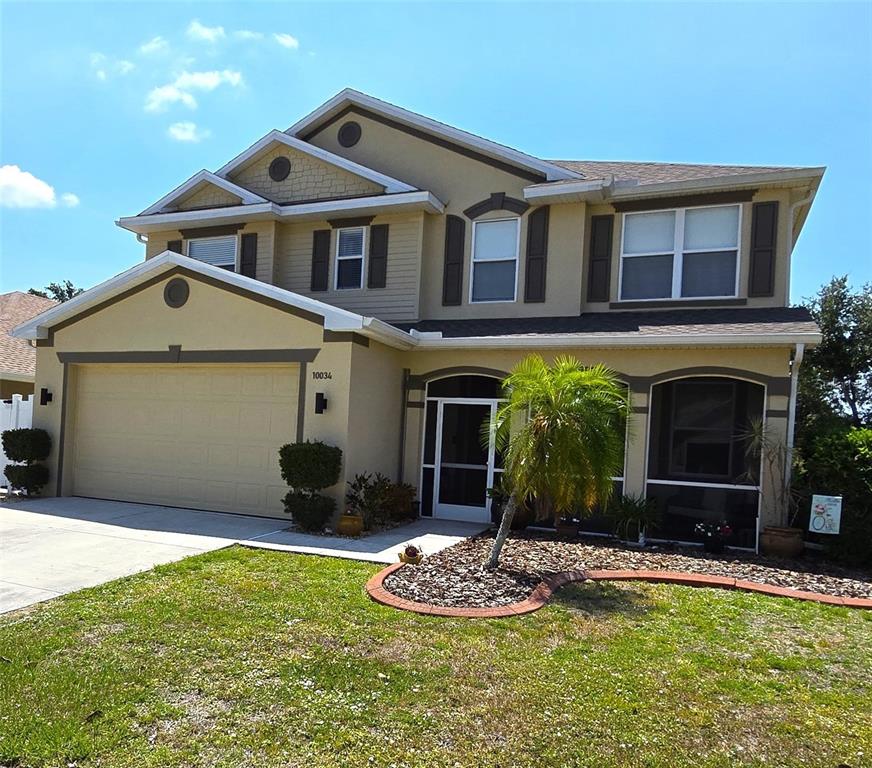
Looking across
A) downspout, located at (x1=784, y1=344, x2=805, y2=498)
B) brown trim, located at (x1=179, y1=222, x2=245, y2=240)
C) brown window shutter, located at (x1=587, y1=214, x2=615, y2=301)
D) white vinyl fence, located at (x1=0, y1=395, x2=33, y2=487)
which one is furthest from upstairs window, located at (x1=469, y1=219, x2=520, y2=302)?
white vinyl fence, located at (x1=0, y1=395, x2=33, y2=487)

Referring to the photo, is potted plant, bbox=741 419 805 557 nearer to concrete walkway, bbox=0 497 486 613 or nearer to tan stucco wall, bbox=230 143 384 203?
concrete walkway, bbox=0 497 486 613

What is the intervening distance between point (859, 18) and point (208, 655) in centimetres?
1108

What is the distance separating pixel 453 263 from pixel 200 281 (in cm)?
468

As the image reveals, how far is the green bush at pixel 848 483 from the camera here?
8.47 m

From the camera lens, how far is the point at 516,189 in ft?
40.1

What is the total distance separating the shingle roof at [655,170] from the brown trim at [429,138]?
1.25m

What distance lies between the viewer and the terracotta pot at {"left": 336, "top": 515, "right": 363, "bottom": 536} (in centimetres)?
941

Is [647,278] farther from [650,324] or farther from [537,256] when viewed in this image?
[537,256]

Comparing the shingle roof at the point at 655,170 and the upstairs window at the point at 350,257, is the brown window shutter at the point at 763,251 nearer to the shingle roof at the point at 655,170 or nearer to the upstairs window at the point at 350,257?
the shingle roof at the point at 655,170

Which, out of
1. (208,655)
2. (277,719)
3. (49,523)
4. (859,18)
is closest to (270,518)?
(49,523)

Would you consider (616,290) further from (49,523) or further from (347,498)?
(49,523)

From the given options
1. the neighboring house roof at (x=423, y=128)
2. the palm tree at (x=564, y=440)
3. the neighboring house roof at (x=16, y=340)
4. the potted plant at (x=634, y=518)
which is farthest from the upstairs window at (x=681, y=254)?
the neighboring house roof at (x=16, y=340)

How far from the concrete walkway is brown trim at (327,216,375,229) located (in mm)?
6126

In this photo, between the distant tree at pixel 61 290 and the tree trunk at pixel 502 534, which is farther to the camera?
the distant tree at pixel 61 290
